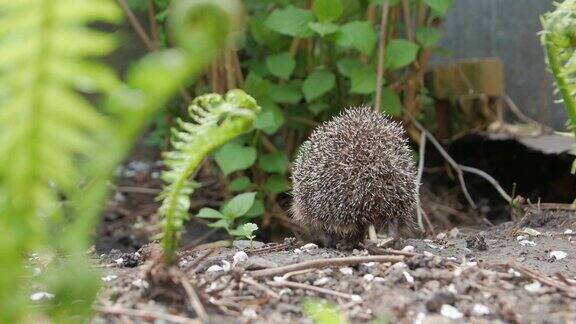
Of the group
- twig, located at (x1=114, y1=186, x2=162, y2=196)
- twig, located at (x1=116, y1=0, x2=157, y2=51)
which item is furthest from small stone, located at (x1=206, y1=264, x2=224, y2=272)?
twig, located at (x1=114, y1=186, x2=162, y2=196)

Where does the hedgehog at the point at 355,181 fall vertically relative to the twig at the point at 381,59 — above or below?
below

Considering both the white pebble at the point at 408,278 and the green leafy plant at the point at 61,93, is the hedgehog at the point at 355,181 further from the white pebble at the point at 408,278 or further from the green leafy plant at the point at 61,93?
the green leafy plant at the point at 61,93

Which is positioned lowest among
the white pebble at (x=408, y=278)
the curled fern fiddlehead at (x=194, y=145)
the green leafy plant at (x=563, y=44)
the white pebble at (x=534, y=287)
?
the white pebble at (x=534, y=287)

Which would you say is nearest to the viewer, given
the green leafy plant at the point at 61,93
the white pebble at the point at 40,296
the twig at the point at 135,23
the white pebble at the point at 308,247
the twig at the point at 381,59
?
the green leafy plant at the point at 61,93

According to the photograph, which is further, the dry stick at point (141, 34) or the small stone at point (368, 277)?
the dry stick at point (141, 34)

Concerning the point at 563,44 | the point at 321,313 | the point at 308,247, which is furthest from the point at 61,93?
the point at 563,44

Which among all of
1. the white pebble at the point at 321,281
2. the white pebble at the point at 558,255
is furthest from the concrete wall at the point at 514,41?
the white pebble at the point at 321,281

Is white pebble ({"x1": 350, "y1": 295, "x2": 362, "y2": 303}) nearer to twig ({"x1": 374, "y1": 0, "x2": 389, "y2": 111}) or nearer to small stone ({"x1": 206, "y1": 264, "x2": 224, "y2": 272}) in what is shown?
small stone ({"x1": 206, "y1": 264, "x2": 224, "y2": 272})

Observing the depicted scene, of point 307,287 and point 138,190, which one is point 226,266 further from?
point 138,190
